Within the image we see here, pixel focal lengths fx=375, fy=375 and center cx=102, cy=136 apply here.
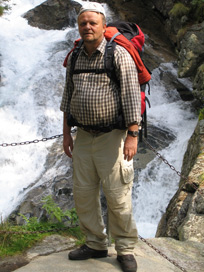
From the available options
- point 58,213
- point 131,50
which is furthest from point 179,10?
point 131,50

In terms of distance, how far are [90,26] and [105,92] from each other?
1.66 feet

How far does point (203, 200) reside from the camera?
5273 millimetres

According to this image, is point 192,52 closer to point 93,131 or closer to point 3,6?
point 93,131

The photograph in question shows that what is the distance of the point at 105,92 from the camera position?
2873 mm

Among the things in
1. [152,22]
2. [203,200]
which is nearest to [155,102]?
[152,22]

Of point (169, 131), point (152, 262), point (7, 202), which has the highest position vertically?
point (169, 131)

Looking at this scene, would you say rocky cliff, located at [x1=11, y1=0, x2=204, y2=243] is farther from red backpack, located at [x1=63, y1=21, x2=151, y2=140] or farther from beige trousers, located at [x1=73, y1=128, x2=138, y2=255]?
red backpack, located at [x1=63, y1=21, x2=151, y2=140]

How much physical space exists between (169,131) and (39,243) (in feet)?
24.6

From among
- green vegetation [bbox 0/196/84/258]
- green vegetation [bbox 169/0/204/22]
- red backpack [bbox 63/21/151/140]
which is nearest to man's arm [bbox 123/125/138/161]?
red backpack [bbox 63/21/151/140]

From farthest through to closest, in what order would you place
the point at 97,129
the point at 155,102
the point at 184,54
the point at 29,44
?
the point at 29,44 < the point at 155,102 < the point at 184,54 < the point at 97,129

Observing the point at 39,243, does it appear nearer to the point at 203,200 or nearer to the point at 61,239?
the point at 61,239

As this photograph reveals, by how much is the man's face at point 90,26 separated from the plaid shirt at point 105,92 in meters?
0.09

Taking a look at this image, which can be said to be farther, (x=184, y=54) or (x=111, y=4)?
(x=111, y=4)

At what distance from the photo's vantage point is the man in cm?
285
